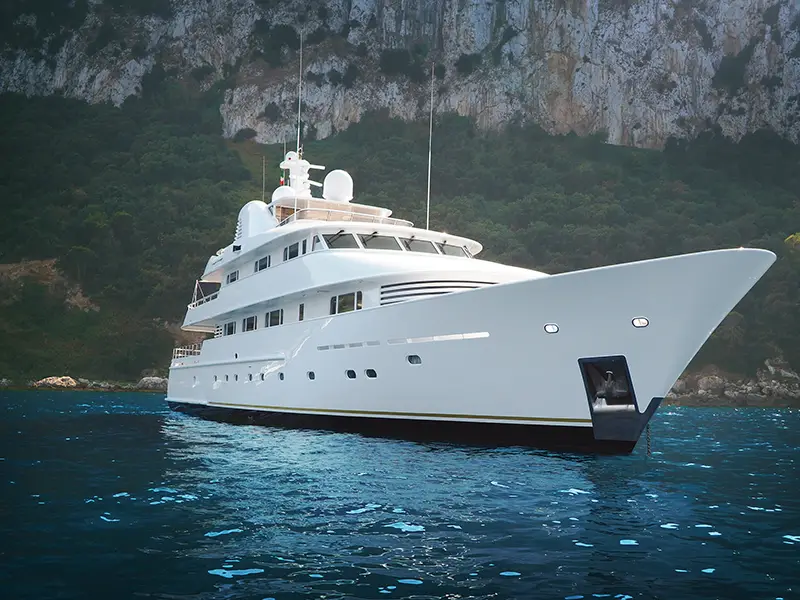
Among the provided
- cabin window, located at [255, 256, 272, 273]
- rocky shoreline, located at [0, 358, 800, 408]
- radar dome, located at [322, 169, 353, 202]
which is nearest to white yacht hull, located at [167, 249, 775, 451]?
cabin window, located at [255, 256, 272, 273]

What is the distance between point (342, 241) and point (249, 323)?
5.59m

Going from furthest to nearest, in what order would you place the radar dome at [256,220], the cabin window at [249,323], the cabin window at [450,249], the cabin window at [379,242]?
the radar dome at [256,220] < the cabin window at [249,323] < the cabin window at [450,249] < the cabin window at [379,242]

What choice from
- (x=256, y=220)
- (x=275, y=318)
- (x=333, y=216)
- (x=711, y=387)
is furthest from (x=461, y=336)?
(x=711, y=387)

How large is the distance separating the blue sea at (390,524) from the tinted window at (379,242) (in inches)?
221

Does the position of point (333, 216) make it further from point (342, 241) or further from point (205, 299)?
point (205, 299)

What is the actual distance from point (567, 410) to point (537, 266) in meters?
62.5

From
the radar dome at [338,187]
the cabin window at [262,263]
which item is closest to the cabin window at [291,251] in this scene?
the cabin window at [262,263]

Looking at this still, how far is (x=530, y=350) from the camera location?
36.9ft

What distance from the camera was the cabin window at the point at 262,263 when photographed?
19.2 m

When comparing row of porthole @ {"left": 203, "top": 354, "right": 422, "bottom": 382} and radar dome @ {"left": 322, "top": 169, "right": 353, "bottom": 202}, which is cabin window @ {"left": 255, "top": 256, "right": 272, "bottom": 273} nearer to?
radar dome @ {"left": 322, "top": 169, "right": 353, "bottom": 202}

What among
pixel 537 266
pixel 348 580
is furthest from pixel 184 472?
pixel 537 266

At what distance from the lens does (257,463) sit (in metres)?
10.8

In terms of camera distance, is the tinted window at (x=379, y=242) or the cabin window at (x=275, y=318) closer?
the tinted window at (x=379, y=242)

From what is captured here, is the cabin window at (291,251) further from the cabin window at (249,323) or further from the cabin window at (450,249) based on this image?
the cabin window at (450,249)
